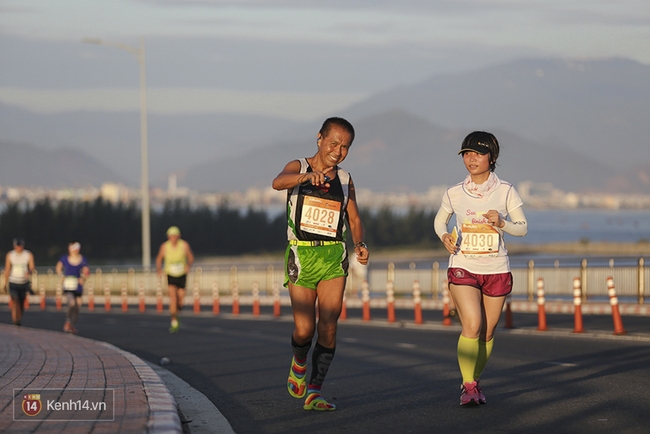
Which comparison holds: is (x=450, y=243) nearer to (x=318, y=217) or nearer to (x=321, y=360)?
(x=318, y=217)

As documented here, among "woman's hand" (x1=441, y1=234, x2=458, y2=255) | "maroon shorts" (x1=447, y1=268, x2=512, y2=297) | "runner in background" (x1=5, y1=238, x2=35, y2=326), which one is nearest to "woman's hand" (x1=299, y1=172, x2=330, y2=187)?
"woman's hand" (x1=441, y1=234, x2=458, y2=255)

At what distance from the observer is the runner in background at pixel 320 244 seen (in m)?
8.84

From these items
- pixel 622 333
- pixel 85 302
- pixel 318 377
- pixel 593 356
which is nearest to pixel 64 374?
pixel 318 377

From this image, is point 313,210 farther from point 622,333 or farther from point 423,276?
point 423,276

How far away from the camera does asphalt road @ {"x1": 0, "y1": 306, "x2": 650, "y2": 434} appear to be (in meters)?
8.57

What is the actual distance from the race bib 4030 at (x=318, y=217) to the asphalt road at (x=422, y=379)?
1436 millimetres

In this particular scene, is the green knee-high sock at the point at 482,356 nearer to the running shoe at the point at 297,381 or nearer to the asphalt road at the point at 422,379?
the asphalt road at the point at 422,379

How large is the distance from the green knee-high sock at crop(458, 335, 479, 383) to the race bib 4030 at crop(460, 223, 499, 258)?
69 cm

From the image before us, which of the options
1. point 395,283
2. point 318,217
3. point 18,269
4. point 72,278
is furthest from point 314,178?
point 395,283

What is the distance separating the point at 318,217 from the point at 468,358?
1650 millimetres

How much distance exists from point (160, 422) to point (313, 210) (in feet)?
7.08

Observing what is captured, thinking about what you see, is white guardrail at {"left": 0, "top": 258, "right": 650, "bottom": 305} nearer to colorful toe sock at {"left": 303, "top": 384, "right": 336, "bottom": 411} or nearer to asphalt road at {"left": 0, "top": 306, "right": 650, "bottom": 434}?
asphalt road at {"left": 0, "top": 306, "right": 650, "bottom": 434}

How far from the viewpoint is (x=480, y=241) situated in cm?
920

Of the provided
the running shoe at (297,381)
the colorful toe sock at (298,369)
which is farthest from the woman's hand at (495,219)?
the running shoe at (297,381)
